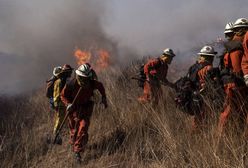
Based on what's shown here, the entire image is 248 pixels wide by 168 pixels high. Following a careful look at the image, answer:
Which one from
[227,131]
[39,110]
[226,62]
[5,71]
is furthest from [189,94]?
[5,71]

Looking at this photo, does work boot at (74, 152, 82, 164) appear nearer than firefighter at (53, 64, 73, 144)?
Yes

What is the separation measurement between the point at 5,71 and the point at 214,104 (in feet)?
65.1

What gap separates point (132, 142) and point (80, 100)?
44.4 inches

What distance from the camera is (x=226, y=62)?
469cm

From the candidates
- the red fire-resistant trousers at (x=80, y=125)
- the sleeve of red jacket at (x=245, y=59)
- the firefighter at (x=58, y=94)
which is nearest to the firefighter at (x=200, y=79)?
the sleeve of red jacket at (x=245, y=59)

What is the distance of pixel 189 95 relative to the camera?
5.46 metres

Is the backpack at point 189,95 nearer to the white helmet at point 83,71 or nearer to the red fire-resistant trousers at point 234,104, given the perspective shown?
the red fire-resistant trousers at point 234,104

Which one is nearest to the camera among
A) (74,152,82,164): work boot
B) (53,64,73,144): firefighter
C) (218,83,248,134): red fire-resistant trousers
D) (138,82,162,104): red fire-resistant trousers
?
(218,83,248,134): red fire-resistant trousers

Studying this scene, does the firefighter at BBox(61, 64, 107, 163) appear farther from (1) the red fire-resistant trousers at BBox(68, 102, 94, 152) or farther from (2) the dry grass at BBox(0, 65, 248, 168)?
(2) the dry grass at BBox(0, 65, 248, 168)

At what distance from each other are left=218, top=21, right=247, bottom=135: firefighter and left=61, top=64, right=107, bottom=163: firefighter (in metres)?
2.19

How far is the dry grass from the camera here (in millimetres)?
3699

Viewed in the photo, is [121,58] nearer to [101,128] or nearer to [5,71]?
[5,71]

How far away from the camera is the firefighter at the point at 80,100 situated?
19.5 ft

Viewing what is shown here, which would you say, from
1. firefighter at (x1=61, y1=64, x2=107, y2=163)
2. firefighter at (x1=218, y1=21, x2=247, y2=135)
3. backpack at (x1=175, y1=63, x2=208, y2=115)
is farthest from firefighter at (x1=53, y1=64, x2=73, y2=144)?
firefighter at (x1=218, y1=21, x2=247, y2=135)
